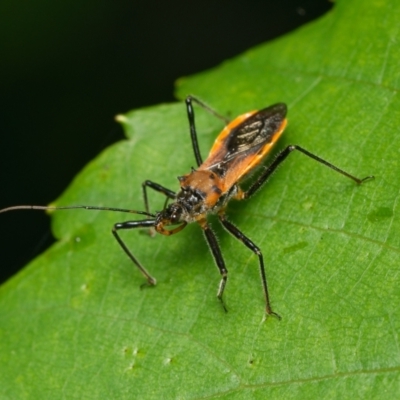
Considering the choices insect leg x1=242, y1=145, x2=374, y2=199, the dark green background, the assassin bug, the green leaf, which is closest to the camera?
the green leaf

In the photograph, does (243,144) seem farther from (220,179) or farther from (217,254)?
(217,254)

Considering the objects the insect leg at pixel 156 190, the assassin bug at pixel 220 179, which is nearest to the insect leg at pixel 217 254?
the assassin bug at pixel 220 179

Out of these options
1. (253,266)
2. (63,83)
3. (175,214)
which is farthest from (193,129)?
(63,83)

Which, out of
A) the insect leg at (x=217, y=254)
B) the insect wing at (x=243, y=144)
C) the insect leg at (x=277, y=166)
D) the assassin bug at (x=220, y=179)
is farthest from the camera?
the insect wing at (x=243, y=144)

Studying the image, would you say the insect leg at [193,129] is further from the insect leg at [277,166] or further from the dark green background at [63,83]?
the dark green background at [63,83]

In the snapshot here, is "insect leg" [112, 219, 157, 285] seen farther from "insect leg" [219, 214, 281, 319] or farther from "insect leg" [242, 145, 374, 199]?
"insect leg" [242, 145, 374, 199]

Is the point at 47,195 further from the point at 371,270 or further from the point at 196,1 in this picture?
the point at 371,270

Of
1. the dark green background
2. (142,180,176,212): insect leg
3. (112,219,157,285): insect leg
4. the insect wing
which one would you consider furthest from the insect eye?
the dark green background

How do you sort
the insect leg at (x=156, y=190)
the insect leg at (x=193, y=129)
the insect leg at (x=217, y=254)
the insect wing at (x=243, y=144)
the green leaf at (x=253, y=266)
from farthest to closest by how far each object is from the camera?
the insect leg at (x=193, y=129)
the insect leg at (x=156, y=190)
the insect wing at (x=243, y=144)
the insect leg at (x=217, y=254)
the green leaf at (x=253, y=266)
